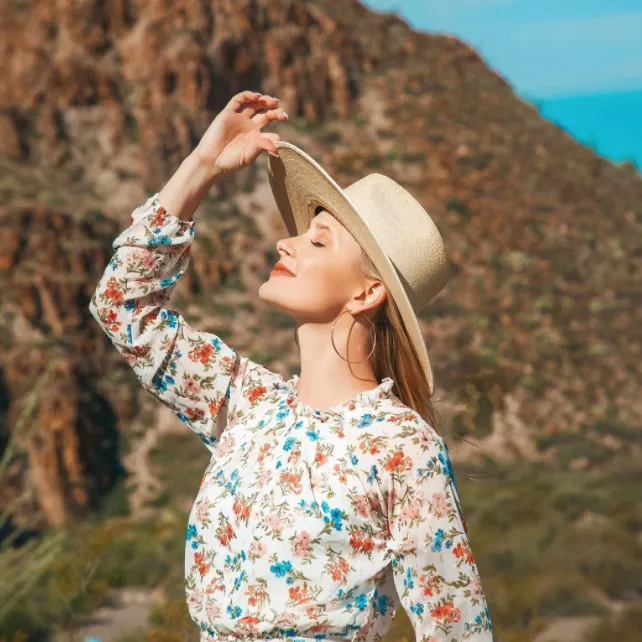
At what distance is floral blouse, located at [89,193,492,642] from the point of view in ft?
7.02

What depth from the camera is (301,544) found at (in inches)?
85.4

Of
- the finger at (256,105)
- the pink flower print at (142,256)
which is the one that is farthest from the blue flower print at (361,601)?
the finger at (256,105)

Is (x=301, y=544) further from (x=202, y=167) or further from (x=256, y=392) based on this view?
(x=202, y=167)

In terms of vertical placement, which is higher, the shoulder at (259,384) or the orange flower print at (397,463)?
the orange flower print at (397,463)

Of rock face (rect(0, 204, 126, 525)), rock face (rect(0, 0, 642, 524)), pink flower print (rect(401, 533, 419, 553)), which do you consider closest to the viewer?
pink flower print (rect(401, 533, 419, 553))

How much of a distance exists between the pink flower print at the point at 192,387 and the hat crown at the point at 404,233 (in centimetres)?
55

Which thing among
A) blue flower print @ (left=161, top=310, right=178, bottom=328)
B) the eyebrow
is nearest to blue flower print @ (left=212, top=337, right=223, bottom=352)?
blue flower print @ (left=161, top=310, right=178, bottom=328)

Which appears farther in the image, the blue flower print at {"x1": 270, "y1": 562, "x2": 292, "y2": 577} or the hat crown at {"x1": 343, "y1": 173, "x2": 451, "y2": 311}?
the hat crown at {"x1": 343, "y1": 173, "x2": 451, "y2": 311}

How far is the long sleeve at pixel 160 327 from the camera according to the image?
2.49 m

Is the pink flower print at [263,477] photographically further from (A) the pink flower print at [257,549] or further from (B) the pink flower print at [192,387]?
(B) the pink flower print at [192,387]

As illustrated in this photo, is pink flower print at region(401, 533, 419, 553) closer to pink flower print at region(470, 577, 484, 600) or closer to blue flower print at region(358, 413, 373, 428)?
pink flower print at region(470, 577, 484, 600)

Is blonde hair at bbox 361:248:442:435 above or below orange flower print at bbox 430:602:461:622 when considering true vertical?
above

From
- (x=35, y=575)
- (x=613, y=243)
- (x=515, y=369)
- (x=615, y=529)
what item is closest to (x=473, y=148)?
(x=613, y=243)

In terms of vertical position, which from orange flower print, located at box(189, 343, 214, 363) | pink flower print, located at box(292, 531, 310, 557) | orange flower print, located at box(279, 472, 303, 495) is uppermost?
orange flower print, located at box(189, 343, 214, 363)
